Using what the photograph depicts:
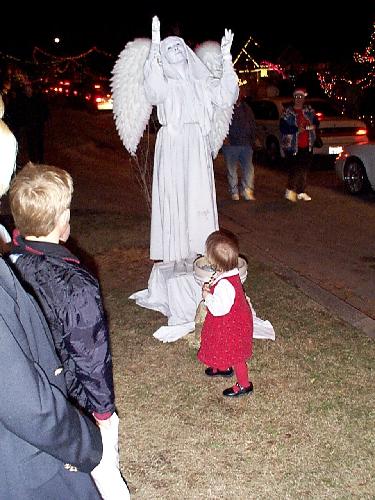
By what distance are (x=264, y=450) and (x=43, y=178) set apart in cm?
218

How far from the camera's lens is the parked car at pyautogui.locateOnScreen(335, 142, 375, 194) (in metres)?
10.5

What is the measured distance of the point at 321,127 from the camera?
13.9m

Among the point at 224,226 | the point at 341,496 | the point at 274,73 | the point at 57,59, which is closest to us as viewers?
the point at 341,496

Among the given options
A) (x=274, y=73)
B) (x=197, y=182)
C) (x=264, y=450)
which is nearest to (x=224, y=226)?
(x=197, y=182)

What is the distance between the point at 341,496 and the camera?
313 cm

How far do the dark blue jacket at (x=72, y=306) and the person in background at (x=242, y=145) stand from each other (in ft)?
26.3

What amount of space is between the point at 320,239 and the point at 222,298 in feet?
15.2

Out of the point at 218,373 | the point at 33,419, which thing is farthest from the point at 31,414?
the point at 218,373

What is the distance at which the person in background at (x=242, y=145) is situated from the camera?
33.1 feet

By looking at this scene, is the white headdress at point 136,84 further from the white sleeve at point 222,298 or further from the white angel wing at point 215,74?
the white sleeve at point 222,298

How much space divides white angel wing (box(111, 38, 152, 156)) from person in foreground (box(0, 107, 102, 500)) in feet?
11.5

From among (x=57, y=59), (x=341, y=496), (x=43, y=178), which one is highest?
(x=57, y=59)

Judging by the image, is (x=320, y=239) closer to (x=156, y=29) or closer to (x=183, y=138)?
(x=183, y=138)

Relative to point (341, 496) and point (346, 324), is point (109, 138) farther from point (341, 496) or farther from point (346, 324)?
point (341, 496)
